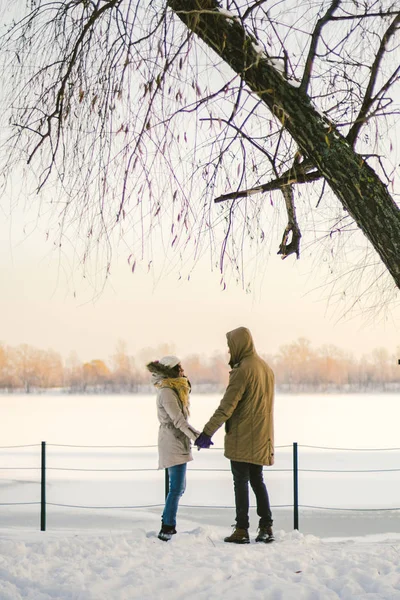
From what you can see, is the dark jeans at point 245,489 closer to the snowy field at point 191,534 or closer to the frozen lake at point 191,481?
the snowy field at point 191,534

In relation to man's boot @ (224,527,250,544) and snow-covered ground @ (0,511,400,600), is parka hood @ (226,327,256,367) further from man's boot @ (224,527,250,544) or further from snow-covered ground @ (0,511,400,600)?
snow-covered ground @ (0,511,400,600)

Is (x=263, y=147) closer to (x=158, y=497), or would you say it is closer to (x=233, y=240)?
(x=233, y=240)

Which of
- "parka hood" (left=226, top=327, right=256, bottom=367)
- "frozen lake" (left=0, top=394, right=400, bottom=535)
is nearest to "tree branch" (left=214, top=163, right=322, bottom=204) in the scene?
"parka hood" (left=226, top=327, right=256, bottom=367)

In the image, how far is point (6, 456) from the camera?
59.1 feet

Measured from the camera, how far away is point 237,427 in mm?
5820

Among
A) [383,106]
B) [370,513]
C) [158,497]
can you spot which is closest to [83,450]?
[158,497]

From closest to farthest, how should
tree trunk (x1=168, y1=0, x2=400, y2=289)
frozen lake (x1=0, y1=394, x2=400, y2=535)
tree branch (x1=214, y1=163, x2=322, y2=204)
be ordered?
1. tree trunk (x1=168, y1=0, x2=400, y2=289)
2. tree branch (x1=214, y1=163, x2=322, y2=204)
3. frozen lake (x1=0, y1=394, x2=400, y2=535)

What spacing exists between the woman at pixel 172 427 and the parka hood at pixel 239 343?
1.31 ft

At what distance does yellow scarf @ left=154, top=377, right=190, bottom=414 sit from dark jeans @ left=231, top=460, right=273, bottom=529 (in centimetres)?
58

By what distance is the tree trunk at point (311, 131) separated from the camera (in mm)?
3611

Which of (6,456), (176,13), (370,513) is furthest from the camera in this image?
(6,456)

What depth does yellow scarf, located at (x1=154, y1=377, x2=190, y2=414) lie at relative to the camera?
587cm

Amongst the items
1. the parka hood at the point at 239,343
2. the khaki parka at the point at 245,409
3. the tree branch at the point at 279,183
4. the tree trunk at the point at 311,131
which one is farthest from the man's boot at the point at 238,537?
the tree trunk at the point at 311,131

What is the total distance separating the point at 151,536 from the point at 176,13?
3.78 meters
